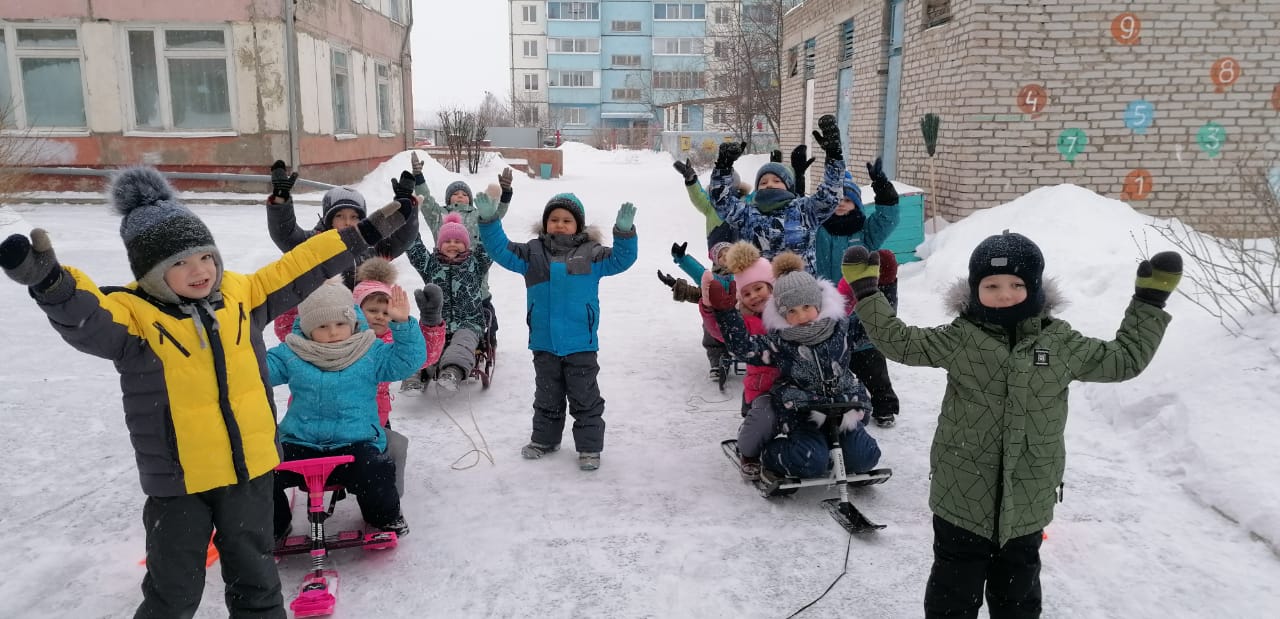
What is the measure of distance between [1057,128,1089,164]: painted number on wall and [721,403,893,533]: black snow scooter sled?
6675 millimetres

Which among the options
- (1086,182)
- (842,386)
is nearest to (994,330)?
(842,386)

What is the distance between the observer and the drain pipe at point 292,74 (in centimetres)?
1294

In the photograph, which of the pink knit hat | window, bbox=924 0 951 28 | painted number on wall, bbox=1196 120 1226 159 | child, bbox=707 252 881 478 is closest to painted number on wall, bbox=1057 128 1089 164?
painted number on wall, bbox=1196 120 1226 159

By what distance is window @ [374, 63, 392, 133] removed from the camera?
19172mm

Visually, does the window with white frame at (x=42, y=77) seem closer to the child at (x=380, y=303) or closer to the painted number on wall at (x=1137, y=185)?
the child at (x=380, y=303)

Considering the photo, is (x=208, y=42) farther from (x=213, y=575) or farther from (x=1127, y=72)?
(x=1127, y=72)

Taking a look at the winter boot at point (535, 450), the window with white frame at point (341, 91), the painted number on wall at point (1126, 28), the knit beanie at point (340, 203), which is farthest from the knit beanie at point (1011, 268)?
the window with white frame at point (341, 91)

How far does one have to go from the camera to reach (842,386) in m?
3.93

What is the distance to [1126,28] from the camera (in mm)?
8719

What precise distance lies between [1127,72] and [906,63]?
2.76 m

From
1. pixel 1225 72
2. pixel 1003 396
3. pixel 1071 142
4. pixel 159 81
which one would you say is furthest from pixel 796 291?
pixel 159 81

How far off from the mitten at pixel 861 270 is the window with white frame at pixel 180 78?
1312 centimetres

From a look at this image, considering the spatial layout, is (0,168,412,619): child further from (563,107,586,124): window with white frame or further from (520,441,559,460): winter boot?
(563,107,586,124): window with white frame

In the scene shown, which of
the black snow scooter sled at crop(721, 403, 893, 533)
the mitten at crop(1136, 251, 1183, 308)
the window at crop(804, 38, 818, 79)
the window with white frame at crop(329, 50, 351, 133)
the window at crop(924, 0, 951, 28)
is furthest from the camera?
the window at crop(804, 38, 818, 79)
